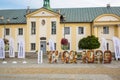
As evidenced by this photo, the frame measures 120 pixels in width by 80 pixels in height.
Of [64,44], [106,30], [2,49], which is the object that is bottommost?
[2,49]

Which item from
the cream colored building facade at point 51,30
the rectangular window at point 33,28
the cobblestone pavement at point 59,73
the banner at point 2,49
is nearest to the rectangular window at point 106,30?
the cream colored building facade at point 51,30

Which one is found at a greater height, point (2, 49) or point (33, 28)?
point (33, 28)

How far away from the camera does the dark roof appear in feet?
175

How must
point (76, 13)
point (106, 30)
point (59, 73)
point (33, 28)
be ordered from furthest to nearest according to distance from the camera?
1. point (76, 13)
2. point (33, 28)
3. point (106, 30)
4. point (59, 73)

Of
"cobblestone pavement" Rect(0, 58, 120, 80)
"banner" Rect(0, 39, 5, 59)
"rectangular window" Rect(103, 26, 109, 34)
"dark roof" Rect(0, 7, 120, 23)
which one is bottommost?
"cobblestone pavement" Rect(0, 58, 120, 80)

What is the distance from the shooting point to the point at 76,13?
5603 centimetres

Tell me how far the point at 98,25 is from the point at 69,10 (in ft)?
31.6

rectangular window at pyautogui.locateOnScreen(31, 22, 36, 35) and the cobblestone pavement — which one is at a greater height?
rectangular window at pyautogui.locateOnScreen(31, 22, 36, 35)

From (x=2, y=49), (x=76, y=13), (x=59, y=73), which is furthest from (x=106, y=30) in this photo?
(x=59, y=73)

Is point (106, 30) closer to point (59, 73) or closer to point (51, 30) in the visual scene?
point (51, 30)

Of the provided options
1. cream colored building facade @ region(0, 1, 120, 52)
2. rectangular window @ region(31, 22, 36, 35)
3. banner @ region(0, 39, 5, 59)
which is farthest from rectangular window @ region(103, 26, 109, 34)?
banner @ region(0, 39, 5, 59)

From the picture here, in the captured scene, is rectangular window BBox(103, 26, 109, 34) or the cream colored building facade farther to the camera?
the cream colored building facade

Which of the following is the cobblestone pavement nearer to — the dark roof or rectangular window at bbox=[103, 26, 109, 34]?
rectangular window at bbox=[103, 26, 109, 34]

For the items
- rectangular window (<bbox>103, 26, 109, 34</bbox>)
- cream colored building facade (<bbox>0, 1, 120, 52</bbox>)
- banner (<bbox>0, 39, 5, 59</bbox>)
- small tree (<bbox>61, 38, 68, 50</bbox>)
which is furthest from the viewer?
cream colored building facade (<bbox>0, 1, 120, 52</bbox>)
